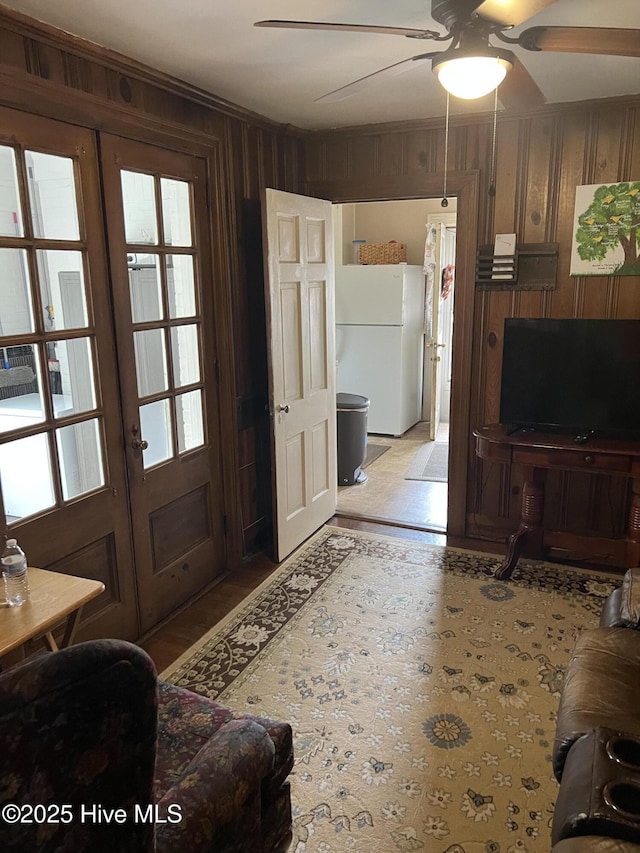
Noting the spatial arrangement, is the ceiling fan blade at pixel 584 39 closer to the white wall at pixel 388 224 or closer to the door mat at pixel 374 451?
the door mat at pixel 374 451

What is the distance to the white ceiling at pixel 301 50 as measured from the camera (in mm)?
2043

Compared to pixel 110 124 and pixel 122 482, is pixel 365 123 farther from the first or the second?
pixel 122 482

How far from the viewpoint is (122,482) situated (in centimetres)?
269

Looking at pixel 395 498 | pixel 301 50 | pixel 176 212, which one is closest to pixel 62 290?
pixel 176 212

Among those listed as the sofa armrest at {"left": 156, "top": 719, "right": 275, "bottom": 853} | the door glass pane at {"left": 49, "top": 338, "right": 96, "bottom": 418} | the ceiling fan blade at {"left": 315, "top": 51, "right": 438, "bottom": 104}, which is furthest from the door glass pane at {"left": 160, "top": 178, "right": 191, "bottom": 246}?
the sofa armrest at {"left": 156, "top": 719, "right": 275, "bottom": 853}

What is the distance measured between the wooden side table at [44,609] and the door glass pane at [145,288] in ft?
3.86

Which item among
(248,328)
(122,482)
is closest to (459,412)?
(248,328)

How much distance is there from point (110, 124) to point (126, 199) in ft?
0.94

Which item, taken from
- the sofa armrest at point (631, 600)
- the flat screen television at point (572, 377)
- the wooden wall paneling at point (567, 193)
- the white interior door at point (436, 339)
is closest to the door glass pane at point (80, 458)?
the sofa armrest at point (631, 600)

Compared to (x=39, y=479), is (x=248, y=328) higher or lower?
higher

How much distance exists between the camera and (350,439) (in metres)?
5.00

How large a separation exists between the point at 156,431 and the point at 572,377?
2.17 meters

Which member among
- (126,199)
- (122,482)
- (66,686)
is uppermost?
(126,199)

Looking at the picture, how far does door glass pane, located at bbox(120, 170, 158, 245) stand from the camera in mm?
2627
